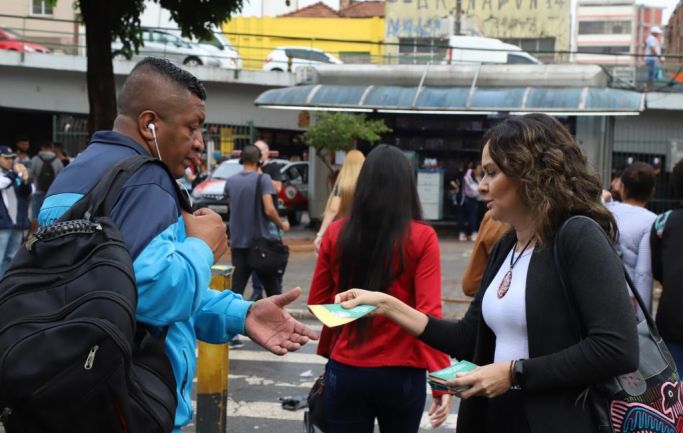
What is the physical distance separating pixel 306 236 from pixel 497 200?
19000 millimetres

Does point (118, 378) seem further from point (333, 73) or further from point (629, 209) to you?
point (333, 73)

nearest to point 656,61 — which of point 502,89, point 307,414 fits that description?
point 502,89

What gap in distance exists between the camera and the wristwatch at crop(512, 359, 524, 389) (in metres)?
2.90

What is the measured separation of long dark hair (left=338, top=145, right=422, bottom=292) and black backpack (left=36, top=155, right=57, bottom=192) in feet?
40.0

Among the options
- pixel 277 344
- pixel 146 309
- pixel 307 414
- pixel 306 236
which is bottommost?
pixel 306 236

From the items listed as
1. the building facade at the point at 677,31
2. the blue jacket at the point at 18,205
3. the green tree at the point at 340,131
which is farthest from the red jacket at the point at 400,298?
the building facade at the point at 677,31

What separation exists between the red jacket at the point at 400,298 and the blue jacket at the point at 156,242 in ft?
5.10

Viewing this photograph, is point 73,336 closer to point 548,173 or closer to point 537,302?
point 537,302

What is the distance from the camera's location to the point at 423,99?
22.9 m

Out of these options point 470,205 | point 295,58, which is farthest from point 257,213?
point 295,58

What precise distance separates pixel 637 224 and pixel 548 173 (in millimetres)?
3516

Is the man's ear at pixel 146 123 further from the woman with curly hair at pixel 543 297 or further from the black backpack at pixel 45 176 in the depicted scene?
the black backpack at pixel 45 176

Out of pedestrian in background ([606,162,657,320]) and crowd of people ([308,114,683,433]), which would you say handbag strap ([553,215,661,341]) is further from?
pedestrian in background ([606,162,657,320])

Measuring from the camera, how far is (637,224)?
6.29 metres
